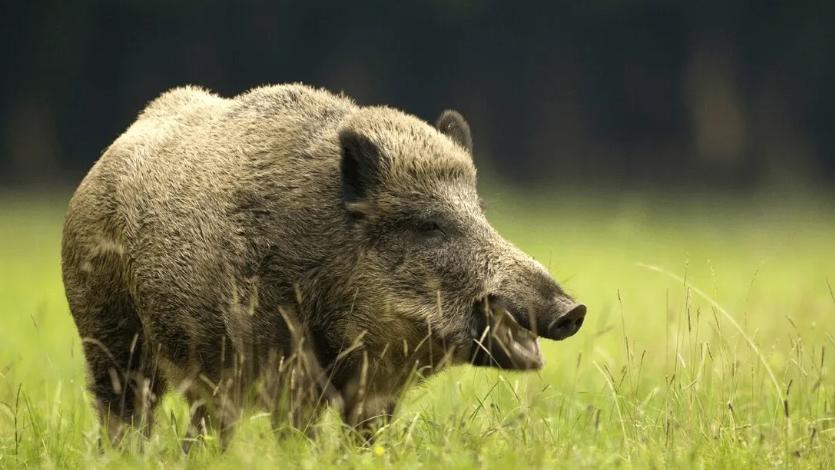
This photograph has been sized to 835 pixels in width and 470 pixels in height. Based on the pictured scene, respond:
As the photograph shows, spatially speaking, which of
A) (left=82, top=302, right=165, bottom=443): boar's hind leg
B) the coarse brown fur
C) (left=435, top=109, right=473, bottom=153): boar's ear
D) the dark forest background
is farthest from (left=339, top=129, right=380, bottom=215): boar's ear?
the dark forest background

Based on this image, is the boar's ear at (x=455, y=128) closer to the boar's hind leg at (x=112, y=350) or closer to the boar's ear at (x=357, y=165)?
the boar's ear at (x=357, y=165)

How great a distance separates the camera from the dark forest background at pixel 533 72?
1244 inches

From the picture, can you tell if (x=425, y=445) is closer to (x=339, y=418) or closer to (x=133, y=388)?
(x=339, y=418)

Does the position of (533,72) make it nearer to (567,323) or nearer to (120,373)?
(120,373)

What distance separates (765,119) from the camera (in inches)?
1308

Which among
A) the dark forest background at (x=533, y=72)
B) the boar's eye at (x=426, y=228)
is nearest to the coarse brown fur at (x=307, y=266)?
the boar's eye at (x=426, y=228)

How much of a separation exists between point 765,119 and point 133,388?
2897 cm

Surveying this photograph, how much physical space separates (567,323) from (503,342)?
307 mm

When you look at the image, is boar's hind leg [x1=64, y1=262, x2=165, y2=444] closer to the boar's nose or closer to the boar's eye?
the boar's eye

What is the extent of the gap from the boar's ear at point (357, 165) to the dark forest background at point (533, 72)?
2494cm

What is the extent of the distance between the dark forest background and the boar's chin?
2527 centimetres

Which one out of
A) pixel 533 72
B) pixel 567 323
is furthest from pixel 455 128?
pixel 533 72

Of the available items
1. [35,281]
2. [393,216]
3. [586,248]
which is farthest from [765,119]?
[393,216]

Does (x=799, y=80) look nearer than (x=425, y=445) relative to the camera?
No
